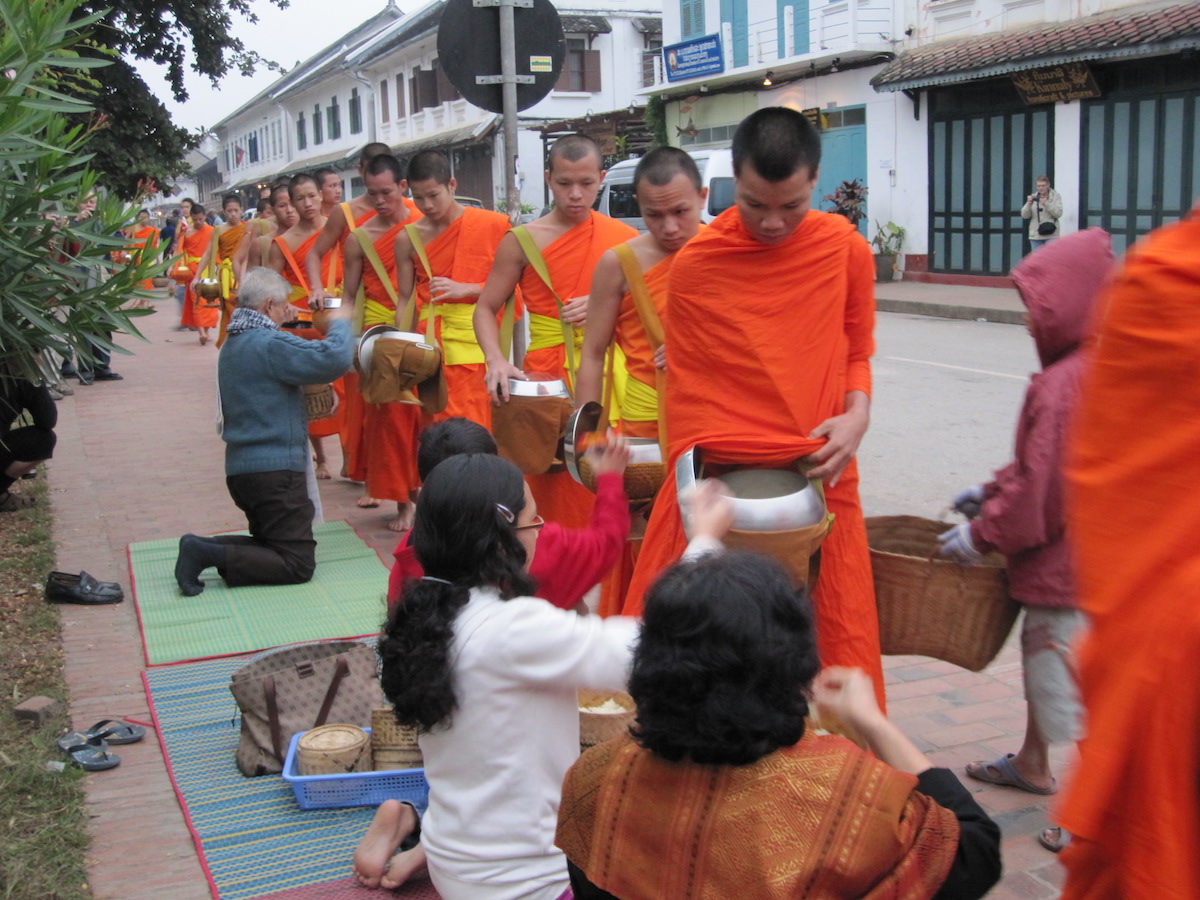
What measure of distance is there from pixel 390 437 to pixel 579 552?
412 centimetres

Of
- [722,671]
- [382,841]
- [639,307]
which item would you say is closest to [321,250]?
[639,307]

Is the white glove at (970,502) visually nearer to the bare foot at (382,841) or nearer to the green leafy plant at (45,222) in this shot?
the bare foot at (382,841)

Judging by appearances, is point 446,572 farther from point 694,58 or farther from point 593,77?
point 593,77

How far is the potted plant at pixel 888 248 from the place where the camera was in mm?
22562

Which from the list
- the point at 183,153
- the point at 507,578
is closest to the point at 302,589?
the point at 507,578

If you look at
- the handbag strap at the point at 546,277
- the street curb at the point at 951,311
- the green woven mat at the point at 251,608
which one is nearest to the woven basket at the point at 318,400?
the green woven mat at the point at 251,608

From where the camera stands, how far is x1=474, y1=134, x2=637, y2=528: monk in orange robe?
16.3ft

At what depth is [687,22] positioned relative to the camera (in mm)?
29438

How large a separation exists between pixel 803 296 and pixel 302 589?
3.31 metres

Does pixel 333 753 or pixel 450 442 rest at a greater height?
pixel 450 442

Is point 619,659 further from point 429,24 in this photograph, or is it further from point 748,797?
point 429,24

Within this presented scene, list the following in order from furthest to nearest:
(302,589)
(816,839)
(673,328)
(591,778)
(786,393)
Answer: (302,589) → (673,328) → (786,393) → (591,778) → (816,839)

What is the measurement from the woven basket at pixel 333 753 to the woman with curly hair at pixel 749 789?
197cm

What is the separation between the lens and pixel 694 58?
2828 cm
